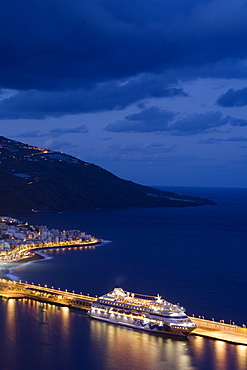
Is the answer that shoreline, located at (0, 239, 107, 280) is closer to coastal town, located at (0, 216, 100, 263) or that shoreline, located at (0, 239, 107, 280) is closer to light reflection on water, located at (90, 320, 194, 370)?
coastal town, located at (0, 216, 100, 263)

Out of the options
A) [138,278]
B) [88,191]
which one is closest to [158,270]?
[138,278]

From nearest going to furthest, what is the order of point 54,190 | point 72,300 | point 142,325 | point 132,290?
1. point 142,325
2. point 72,300
3. point 132,290
4. point 54,190

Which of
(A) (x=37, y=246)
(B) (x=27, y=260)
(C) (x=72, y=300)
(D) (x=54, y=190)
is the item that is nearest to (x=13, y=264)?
(B) (x=27, y=260)

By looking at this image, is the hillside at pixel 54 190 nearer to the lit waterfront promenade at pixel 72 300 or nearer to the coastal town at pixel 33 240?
the coastal town at pixel 33 240

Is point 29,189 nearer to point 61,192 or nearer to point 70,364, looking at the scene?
point 61,192

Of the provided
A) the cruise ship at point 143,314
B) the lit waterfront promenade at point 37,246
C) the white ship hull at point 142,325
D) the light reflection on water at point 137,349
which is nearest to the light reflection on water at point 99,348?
the light reflection on water at point 137,349

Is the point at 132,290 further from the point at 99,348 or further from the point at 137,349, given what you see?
the point at 137,349
